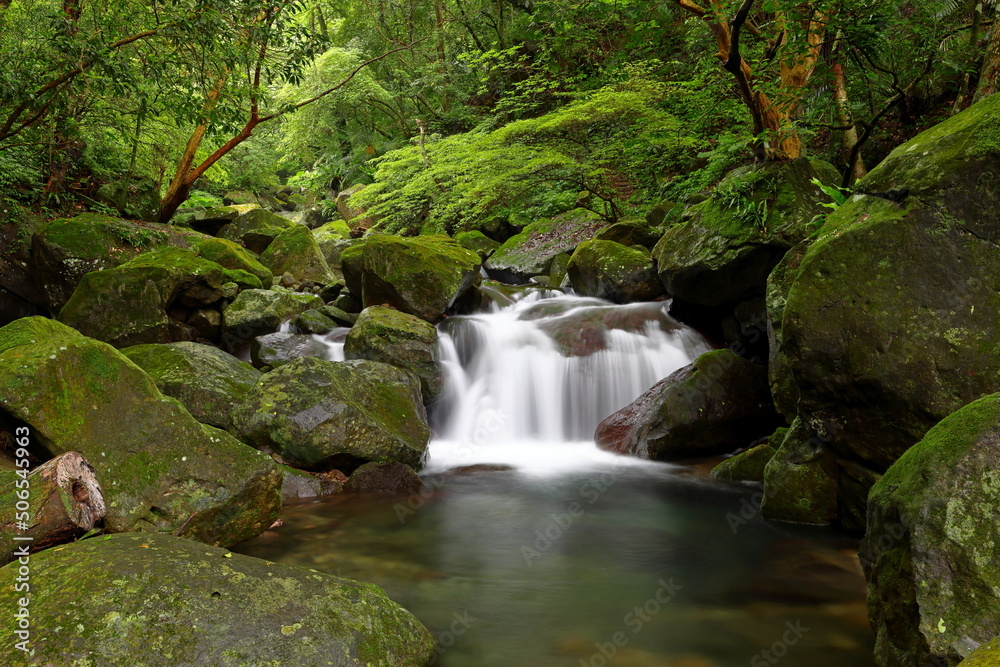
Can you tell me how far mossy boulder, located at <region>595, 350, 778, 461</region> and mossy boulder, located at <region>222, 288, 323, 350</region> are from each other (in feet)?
21.3

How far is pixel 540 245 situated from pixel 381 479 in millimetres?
11204

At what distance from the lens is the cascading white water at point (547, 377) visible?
9.02 m

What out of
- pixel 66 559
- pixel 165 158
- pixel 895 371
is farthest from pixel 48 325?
pixel 165 158

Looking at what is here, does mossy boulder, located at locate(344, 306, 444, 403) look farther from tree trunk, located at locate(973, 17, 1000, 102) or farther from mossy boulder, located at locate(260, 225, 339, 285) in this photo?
tree trunk, located at locate(973, 17, 1000, 102)

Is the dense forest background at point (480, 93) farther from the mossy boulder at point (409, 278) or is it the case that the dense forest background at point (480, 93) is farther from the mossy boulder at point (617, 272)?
the mossy boulder at point (409, 278)

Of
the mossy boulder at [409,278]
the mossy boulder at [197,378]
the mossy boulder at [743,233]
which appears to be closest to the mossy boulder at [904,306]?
the mossy boulder at [743,233]

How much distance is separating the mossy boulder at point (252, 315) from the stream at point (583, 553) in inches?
134

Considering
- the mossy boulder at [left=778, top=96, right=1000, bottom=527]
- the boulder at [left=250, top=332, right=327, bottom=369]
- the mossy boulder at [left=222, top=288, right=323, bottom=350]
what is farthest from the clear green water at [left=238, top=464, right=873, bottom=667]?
the mossy boulder at [left=222, top=288, right=323, bottom=350]

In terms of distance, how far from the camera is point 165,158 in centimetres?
1495

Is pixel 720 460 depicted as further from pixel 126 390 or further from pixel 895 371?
pixel 126 390

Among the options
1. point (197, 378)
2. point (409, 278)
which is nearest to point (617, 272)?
point (409, 278)

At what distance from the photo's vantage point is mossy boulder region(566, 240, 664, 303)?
11.3 meters

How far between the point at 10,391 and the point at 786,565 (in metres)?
5.79

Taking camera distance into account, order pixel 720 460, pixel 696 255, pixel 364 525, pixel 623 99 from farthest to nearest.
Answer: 1. pixel 623 99
2. pixel 696 255
3. pixel 720 460
4. pixel 364 525
